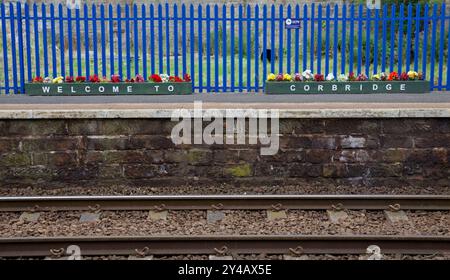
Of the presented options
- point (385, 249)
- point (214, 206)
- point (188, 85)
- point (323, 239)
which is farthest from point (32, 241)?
point (188, 85)

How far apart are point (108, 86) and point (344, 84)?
4.44 meters

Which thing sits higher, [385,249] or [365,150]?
[365,150]

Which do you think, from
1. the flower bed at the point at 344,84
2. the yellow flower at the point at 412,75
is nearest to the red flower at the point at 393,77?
the flower bed at the point at 344,84

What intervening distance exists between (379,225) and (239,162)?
2.40m

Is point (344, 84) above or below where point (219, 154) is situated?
above

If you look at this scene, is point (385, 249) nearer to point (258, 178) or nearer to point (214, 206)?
point (214, 206)

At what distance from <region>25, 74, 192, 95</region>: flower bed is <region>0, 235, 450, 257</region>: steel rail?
6276mm

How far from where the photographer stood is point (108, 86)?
1274cm

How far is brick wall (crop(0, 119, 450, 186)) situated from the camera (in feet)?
30.5

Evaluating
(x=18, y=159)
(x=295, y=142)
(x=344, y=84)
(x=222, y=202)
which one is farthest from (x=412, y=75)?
(x=18, y=159)

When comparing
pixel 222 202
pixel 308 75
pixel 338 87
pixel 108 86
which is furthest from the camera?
pixel 308 75

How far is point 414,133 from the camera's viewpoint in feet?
30.6

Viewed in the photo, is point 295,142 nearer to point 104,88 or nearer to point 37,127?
point 37,127

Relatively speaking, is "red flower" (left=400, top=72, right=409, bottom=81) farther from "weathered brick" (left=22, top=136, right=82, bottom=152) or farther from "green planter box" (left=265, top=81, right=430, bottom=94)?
"weathered brick" (left=22, top=136, right=82, bottom=152)
